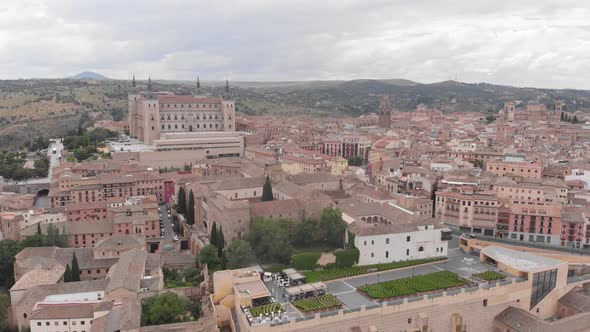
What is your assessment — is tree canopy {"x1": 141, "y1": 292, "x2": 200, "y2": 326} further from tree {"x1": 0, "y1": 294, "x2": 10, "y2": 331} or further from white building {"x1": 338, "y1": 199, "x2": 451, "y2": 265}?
white building {"x1": 338, "y1": 199, "x2": 451, "y2": 265}

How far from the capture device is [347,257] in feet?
126

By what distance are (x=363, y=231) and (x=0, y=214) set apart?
3977 cm

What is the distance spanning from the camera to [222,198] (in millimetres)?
44875

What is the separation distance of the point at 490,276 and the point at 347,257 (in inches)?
440

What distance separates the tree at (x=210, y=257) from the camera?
3822cm

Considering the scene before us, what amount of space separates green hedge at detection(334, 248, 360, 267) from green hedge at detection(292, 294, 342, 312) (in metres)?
5.50

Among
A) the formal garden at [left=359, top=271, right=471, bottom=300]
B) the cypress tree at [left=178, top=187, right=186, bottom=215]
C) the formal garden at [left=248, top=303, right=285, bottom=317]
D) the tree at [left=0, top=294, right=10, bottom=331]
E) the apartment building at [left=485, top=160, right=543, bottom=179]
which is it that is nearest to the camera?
the formal garden at [left=248, top=303, right=285, bottom=317]

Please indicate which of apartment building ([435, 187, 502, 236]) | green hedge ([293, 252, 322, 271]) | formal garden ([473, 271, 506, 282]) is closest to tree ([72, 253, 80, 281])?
green hedge ([293, 252, 322, 271])

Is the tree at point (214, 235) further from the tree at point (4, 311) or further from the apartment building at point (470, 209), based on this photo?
the apartment building at point (470, 209)

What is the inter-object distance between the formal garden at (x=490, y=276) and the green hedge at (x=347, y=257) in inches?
370

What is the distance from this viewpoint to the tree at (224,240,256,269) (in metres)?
36.9

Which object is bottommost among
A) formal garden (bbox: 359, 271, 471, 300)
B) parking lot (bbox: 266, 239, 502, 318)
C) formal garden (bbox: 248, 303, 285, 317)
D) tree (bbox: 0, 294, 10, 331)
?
tree (bbox: 0, 294, 10, 331)

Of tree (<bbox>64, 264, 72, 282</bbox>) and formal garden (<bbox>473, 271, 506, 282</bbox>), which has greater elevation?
formal garden (<bbox>473, 271, 506, 282</bbox>)

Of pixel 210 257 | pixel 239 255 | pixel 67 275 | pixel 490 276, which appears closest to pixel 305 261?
pixel 239 255
